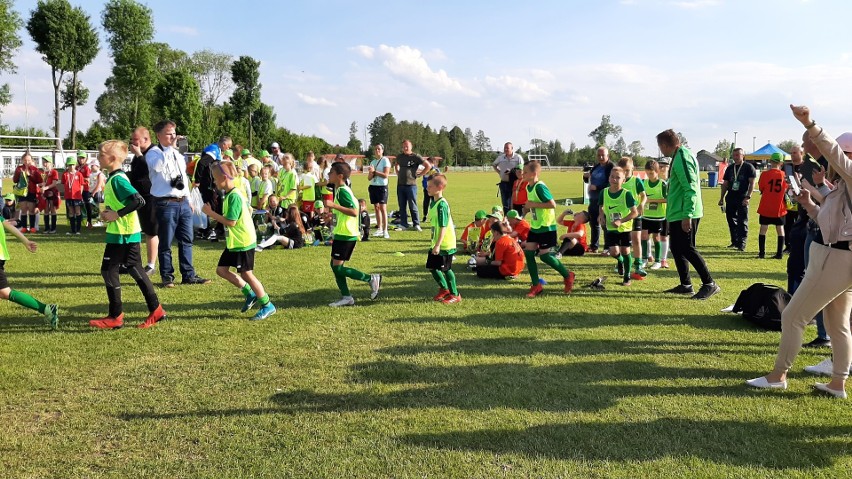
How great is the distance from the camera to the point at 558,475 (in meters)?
3.20

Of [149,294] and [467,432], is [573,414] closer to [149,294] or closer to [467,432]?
Result: [467,432]

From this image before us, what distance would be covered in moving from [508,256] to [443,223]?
2.11 metres

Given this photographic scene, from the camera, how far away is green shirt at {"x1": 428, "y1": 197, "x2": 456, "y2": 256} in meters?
6.98

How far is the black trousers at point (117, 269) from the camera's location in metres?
6.02

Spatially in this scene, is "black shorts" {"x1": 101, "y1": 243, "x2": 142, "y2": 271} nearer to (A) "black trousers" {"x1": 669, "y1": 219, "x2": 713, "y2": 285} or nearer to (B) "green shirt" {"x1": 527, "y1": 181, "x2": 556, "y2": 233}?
(B) "green shirt" {"x1": 527, "y1": 181, "x2": 556, "y2": 233}

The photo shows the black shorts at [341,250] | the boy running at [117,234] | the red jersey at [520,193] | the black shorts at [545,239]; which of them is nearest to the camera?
the boy running at [117,234]

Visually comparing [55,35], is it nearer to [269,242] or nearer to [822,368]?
[269,242]

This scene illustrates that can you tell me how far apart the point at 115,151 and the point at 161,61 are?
82.7m

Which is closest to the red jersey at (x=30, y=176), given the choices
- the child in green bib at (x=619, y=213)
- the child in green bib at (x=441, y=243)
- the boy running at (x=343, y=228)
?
the boy running at (x=343, y=228)

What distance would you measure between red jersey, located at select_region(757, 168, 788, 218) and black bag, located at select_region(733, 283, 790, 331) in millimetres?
5625

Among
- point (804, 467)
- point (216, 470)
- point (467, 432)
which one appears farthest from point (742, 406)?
point (216, 470)

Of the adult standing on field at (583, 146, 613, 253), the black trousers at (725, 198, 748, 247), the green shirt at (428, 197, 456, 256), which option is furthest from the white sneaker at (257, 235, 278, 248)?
the black trousers at (725, 198, 748, 247)

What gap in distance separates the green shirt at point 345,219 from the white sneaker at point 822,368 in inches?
191

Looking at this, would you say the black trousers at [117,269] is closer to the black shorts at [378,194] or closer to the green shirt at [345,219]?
the green shirt at [345,219]
